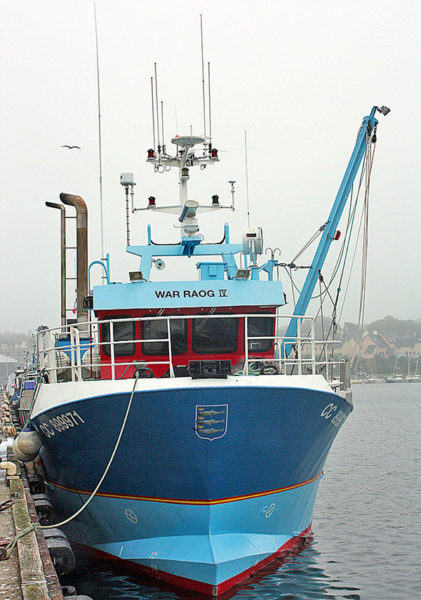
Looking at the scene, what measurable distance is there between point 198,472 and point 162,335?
9.85 feet

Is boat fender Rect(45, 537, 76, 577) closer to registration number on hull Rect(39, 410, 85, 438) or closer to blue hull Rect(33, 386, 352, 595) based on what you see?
blue hull Rect(33, 386, 352, 595)

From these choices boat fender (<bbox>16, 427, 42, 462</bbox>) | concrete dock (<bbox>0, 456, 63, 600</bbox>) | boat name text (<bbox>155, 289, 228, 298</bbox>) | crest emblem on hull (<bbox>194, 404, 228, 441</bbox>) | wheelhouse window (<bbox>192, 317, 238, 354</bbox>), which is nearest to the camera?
concrete dock (<bbox>0, 456, 63, 600</bbox>)

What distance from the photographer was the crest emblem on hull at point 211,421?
9000mm

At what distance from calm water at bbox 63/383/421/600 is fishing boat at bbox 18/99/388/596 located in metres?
0.34

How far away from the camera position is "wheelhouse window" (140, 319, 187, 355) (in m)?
11.6

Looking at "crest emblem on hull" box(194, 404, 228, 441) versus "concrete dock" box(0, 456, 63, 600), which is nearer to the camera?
"concrete dock" box(0, 456, 63, 600)

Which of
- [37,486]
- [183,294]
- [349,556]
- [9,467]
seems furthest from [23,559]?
[349,556]

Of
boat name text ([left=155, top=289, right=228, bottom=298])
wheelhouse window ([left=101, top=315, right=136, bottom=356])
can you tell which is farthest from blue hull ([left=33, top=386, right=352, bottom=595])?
boat name text ([left=155, top=289, right=228, bottom=298])

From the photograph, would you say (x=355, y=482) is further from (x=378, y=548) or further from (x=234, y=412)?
(x=234, y=412)

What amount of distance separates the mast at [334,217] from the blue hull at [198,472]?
6.15 m

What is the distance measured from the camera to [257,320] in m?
12.3

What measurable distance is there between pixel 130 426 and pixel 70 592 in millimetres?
2104

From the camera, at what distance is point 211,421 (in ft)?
29.6

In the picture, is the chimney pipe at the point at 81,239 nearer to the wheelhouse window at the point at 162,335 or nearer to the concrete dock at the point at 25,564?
the wheelhouse window at the point at 162,335
